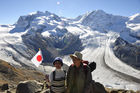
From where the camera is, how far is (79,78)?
627 centimetres

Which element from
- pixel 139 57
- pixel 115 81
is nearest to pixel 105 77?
pixel 115 81

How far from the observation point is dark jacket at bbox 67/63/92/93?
20.2ft

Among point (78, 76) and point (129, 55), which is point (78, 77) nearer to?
point (78, 76)

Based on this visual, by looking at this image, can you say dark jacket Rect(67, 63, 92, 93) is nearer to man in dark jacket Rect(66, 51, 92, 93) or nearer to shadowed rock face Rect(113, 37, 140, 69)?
man in dark jacket Rect(66, 51, 92, 93)

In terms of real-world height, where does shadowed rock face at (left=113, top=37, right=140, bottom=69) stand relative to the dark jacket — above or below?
above

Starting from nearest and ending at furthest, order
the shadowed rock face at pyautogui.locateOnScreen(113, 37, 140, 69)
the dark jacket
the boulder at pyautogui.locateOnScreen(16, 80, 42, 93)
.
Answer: the dark jacket
the boulder at pyautogui.locateOnScreen(16, 80, 42, 93)
the shadowed rock face at pyautogui.locateOnScreen(113, 37, 140, 69)

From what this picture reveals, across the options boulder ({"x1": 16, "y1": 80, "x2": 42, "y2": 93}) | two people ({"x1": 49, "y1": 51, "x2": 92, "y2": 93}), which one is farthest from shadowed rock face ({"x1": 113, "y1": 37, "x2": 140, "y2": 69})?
two people ({"x1": 49, "y1": 51, "x2": 92, "y2": 93})

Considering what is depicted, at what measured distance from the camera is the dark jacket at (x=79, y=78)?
6.17 meters

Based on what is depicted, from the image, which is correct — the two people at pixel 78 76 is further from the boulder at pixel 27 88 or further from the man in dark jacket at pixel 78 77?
the boulder at pixel 27 88

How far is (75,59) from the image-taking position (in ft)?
21.0

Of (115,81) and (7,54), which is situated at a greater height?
(7,54)

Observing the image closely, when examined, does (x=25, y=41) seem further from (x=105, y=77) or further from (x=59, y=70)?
(x=59, y=70)

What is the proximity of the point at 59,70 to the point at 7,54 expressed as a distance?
4980 inches

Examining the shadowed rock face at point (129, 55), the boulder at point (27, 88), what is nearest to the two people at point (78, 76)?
the boulder at point (27, 88)
